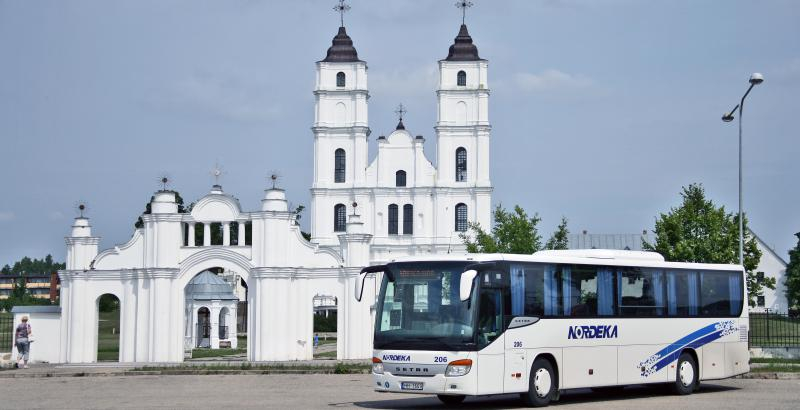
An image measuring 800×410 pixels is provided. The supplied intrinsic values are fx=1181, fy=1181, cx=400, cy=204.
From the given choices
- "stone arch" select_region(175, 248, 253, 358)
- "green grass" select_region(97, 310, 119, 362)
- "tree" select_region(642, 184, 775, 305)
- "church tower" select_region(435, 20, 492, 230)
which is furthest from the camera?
"church tower" select_region(435, 20, 492, 230)

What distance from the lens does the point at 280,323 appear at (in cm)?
4034

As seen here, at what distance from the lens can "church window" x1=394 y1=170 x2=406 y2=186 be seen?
86.3 meters

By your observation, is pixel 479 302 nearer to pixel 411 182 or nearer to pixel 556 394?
pixel 556 394

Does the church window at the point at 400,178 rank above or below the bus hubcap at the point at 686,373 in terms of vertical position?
above

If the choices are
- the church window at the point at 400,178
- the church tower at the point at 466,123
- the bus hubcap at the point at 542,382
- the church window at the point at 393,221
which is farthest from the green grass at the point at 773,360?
the church window at the point at 400,178

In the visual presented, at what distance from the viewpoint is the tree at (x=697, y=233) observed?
55094 mm

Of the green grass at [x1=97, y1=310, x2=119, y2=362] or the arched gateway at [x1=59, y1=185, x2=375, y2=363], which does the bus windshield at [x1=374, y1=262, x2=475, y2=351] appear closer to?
the arched gateway at [x1=59, y1=185, x2=375, y2=363]

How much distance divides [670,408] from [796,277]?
62.4 m

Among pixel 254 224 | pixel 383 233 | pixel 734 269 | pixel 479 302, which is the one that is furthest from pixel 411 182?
pixel 479 302

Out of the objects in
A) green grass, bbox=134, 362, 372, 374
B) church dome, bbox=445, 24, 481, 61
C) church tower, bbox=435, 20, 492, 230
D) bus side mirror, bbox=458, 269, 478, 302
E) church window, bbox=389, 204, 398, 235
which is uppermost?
church dome, bbox=445, 24, 481, 61

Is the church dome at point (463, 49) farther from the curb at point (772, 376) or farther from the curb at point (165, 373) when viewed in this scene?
the curb at point (772, 376)

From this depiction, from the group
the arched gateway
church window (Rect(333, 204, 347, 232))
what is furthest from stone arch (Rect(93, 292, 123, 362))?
church window (Rect(333, 204, 347, 232))

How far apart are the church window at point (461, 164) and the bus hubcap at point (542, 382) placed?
210ft

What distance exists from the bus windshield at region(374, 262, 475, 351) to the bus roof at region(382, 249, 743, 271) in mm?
234
